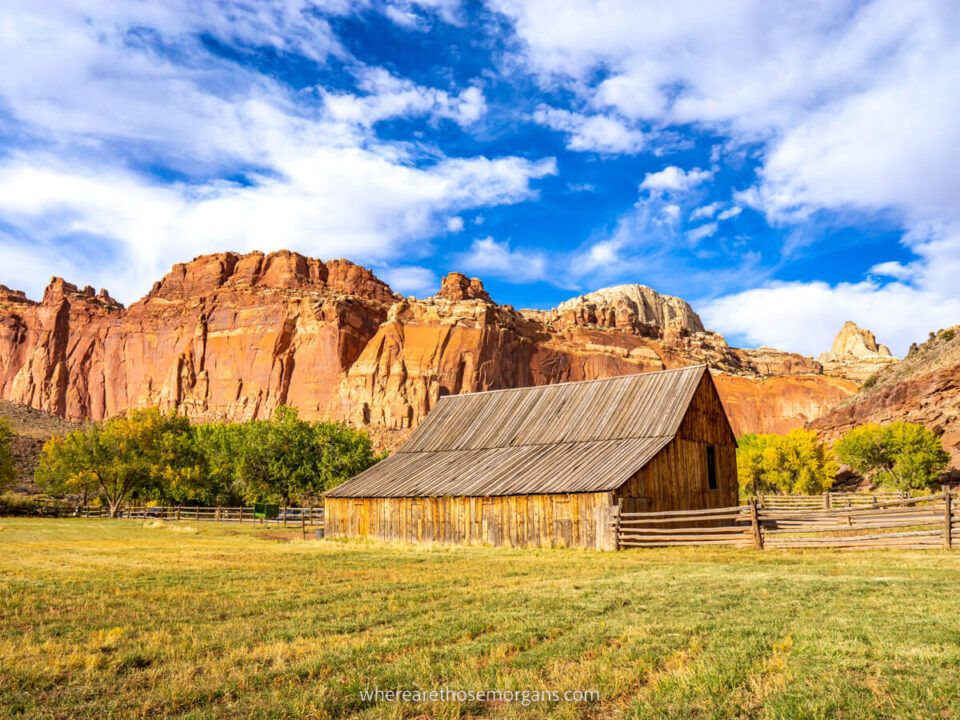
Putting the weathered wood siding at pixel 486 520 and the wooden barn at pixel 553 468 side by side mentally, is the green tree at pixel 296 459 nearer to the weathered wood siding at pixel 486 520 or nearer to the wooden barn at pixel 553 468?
the wooden barn at pixel 553 468

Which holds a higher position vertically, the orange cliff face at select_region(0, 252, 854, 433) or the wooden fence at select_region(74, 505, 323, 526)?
the orange cliff face at select_region(0, 252, 854, 433)

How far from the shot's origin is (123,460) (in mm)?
52781

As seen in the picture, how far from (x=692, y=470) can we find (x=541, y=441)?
241 inches

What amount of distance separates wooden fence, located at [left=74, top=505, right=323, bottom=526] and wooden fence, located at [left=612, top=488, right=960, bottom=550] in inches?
1038

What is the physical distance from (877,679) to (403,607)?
6.14 meters

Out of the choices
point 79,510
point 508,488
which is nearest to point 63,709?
point 508,488

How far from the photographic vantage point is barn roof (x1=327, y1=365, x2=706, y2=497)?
25.2 metres

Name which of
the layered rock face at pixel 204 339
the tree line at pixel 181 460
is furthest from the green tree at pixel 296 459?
the layered rock face at pixel 204 339

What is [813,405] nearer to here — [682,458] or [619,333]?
[619,333]

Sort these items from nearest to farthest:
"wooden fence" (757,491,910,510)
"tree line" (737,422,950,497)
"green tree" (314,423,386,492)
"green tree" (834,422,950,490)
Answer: "wooden fence" (757,491,910,510), "green tree" (314,423,386,492), "green tree" (834,422,950,490), "tree line" (737,422,950,497)

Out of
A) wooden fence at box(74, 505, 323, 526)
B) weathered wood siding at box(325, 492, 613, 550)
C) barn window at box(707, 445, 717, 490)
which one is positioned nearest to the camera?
weathered wood siding at box(325, 492, 613, 550)

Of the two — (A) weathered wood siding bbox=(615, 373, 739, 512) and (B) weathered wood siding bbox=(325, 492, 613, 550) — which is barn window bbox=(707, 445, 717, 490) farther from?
(B) weathered wood siding bbox=(325, 492, 613, 550)

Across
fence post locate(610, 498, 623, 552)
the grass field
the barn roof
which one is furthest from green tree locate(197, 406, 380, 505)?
the grass field

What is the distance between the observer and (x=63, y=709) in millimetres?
5484
